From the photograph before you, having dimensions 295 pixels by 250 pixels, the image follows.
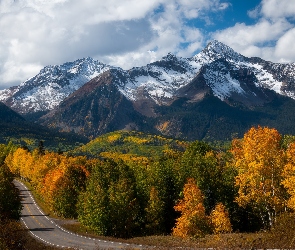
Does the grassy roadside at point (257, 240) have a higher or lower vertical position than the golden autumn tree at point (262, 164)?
lower

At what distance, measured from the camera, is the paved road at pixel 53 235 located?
5495cm

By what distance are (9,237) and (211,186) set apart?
46.2 meters

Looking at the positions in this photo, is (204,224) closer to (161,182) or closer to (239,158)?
(239,158)

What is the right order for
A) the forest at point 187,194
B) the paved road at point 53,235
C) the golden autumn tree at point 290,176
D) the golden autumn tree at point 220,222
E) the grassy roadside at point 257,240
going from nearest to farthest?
the grassy roadside at point 257,240 → the golden autumn tree at point 290,176 → the forest at point 187,194 → the paved road at point 53,235 → the golden autumn tree at point 220,222

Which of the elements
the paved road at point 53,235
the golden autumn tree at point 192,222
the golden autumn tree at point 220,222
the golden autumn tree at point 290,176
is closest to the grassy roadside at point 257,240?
the golden autumn tree at point 192,222

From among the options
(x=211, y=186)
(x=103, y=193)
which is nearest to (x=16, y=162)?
(x=103, y=193)

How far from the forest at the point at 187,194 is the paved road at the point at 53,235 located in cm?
454

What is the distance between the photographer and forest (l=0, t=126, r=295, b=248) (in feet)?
160

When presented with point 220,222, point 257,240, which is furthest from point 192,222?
point 257,240

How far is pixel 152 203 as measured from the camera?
71938mm

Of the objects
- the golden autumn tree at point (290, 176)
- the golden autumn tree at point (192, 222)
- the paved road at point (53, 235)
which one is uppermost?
the golden autumn tree at point (290, 176)

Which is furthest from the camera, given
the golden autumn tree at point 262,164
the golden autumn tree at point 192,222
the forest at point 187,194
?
the golden autumn tree at point 192,222

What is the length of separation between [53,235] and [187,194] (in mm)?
28469

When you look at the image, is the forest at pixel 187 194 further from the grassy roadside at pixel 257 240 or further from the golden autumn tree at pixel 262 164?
the grassy roadside at pixel 257 240
